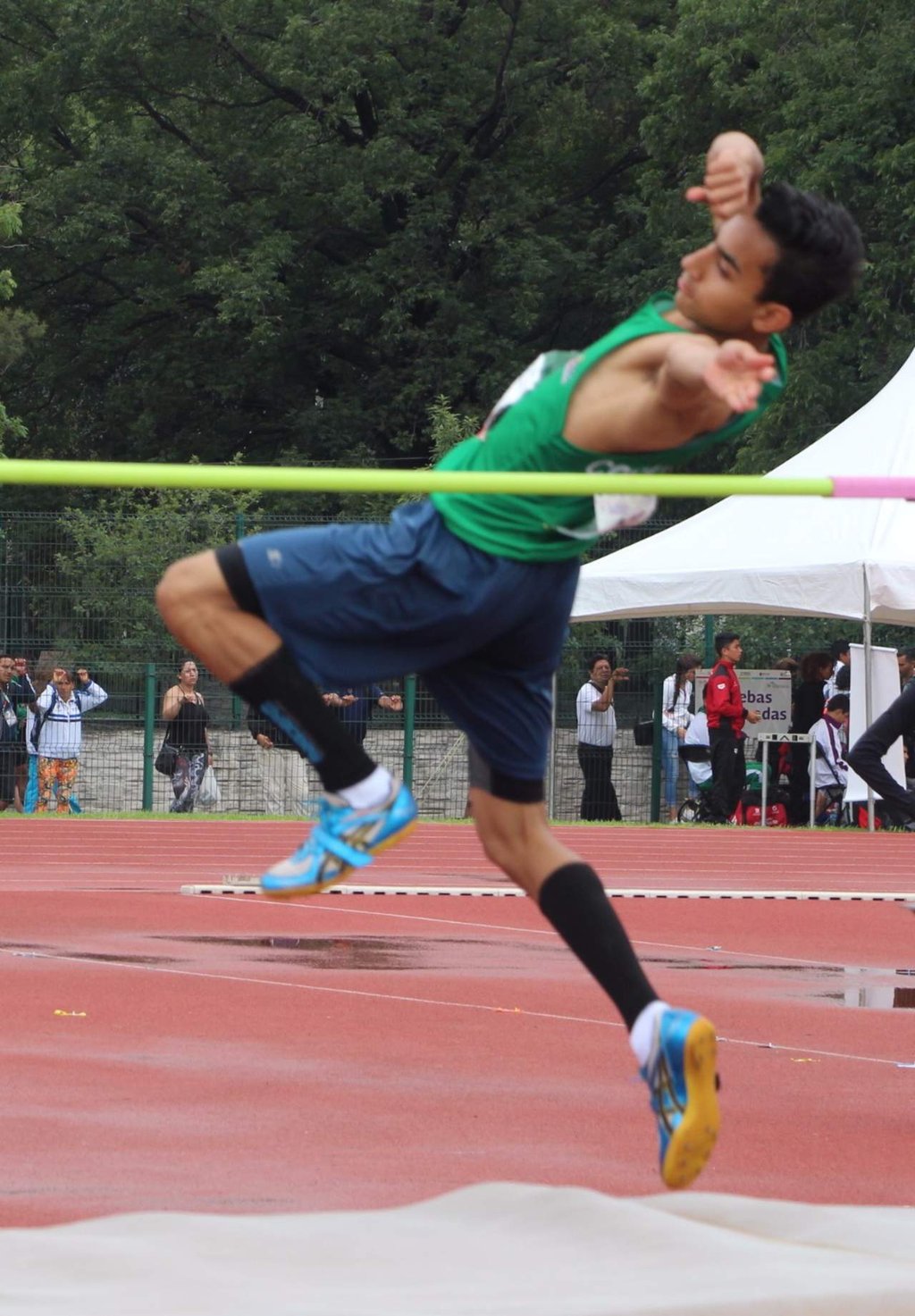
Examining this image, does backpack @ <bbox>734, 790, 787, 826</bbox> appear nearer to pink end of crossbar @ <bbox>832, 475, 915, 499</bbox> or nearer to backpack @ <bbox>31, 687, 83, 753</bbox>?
backpack @ <bbox>31, 687, 83, 753</bbox>

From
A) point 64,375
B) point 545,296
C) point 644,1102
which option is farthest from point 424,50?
point 644,1102

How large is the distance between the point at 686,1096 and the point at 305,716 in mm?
945

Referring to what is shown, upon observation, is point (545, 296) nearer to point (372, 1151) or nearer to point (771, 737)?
point (771, 737)

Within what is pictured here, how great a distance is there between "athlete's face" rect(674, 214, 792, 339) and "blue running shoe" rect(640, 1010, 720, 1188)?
1205 millimetres

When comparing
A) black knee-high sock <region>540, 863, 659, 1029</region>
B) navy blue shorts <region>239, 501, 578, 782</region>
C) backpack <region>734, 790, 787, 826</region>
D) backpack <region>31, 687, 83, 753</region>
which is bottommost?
backpack <region>734, 790, 787, 826</region>

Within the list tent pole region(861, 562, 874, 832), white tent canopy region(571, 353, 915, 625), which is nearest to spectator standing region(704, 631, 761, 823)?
white tent canopy region(571, 353, 915, 625)

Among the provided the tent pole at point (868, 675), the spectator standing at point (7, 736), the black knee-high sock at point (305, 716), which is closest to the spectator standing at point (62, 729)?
the spectator standing at point (7, 736)

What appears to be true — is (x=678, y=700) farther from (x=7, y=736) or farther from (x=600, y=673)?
(x=7, y=736)

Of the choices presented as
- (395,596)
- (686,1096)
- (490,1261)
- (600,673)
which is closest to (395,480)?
(395,596)

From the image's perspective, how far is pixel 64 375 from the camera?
3447 centimetres

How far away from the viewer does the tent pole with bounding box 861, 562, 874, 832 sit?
14.9 metres

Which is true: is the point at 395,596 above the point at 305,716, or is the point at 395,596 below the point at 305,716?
above

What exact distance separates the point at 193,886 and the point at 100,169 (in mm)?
23786

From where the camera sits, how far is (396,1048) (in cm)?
666
